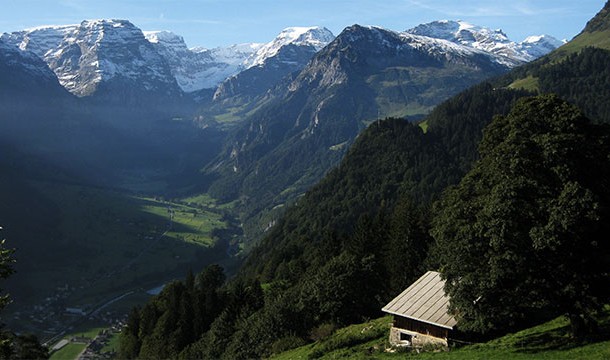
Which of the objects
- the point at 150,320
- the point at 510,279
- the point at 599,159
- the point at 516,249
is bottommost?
the point at 150,320

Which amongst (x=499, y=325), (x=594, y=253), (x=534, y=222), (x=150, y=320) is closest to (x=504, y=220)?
(x=534, y=222)

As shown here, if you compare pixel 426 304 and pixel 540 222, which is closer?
pixel 540 222

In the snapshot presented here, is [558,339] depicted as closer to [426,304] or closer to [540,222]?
[540,222]

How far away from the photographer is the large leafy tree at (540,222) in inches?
1222

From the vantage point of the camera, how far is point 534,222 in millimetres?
31922

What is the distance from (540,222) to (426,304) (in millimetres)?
15949

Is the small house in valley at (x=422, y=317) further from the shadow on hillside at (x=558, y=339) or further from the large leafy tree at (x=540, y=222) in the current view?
the large leafy tree at (x=540, y=222)

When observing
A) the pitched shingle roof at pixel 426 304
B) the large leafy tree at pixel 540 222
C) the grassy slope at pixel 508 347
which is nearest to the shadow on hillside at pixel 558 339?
the grassy slope at pixel 508 347

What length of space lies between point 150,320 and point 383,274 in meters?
58.7

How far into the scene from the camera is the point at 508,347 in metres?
36.1

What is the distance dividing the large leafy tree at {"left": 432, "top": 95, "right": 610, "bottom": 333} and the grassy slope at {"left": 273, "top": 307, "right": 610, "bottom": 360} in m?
2.07

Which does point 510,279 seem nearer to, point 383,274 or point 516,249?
point 516,249

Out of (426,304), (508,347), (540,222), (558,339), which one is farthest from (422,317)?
(540,222)

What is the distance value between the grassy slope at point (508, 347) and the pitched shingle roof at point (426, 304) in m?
3.07
